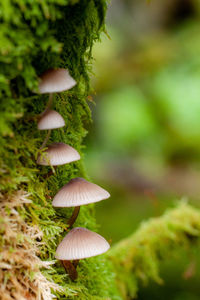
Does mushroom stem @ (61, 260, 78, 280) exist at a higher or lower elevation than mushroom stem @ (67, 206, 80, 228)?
lower

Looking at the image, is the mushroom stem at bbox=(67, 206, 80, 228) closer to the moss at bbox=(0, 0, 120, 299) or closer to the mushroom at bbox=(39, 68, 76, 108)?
the moss at bbox=(0, 0, 120, 299)

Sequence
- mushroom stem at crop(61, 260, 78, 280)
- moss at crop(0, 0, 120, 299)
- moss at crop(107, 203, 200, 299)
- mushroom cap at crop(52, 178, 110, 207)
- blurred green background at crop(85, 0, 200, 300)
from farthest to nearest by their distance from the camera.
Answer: blurred green background at crop(85, 0, 200, 300), moss at crop(107, 203, 200, 299), mushroom stem at crop(61, 260, 78, 280), mushroom cap at crop(52, 178, 110, 207), moss at crop(0, 0, 120, 299)

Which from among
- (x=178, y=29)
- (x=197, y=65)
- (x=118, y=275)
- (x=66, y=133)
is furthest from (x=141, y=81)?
(x=66, y=133)

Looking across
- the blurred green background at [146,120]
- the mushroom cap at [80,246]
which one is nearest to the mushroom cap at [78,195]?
the mushroom cap at [80,246]

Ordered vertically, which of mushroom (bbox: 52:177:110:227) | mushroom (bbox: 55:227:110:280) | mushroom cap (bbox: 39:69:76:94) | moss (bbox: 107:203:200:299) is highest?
mushroom cap (bbox: 39:69:76:94)

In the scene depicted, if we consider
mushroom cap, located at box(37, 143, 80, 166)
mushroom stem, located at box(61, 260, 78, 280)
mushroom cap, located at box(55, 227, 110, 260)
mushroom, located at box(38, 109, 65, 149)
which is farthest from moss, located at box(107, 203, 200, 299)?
mushroom, located at box(38, 109, 65, 149)

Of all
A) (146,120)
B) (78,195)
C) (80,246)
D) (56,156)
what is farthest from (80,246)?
(146,120)

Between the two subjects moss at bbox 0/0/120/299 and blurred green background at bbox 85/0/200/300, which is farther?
blurred green background at bbox 85/0/200/300

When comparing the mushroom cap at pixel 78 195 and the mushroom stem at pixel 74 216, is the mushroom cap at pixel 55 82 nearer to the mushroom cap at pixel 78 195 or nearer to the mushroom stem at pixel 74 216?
the mushroom cap at pixel 78 195
